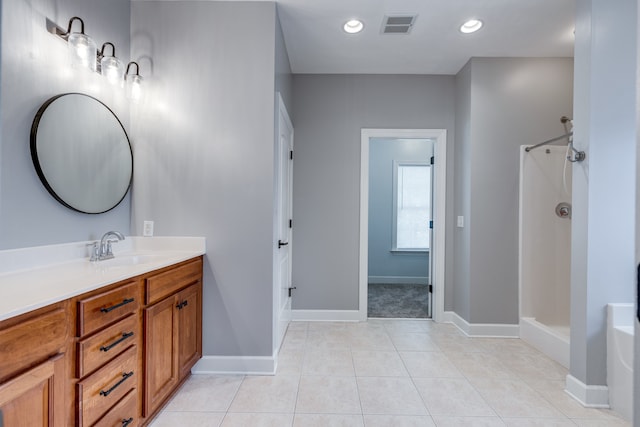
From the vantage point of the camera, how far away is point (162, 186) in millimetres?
2260

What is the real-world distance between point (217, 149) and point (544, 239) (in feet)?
9.97

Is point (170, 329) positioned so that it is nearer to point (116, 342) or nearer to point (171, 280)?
point (171, 280)

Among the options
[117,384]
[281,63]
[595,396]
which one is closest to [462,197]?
[595,396]

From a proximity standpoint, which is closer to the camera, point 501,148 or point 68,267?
point 68,267

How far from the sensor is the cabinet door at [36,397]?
88 cm

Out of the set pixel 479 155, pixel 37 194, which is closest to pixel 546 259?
pixel 479 155

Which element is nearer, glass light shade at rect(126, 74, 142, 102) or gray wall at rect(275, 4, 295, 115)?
glass light shade at rect(126, 74, 142, 102)

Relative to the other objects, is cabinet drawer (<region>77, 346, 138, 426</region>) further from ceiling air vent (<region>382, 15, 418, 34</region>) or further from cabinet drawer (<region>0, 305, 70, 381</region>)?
ceiling air vent (<region>382, 15, 418, 34</region>)

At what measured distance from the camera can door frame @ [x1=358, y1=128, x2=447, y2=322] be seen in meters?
3.39

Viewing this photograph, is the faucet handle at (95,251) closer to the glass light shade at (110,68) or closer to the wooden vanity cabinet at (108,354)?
the wooden vanity cabinet at (108,354)

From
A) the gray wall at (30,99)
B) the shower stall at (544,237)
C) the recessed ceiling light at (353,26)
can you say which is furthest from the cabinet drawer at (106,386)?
the shower stall at (544,237)

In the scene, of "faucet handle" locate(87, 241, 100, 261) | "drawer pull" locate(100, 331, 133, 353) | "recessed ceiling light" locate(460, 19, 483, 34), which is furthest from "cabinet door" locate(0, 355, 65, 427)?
"recessed ceiling light" locate(460, 19, 483, 34)

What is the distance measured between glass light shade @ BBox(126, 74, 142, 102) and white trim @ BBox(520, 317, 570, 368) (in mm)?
3638

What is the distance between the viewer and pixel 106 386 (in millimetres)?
1309
